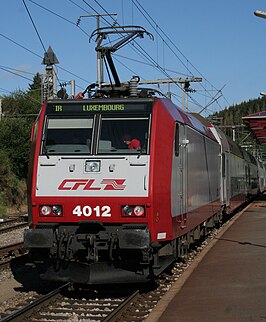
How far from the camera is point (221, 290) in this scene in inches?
370

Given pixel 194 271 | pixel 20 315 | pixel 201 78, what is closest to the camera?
pixel 20 315

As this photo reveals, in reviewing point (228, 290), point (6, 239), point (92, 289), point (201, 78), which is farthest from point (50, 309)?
point (201, 78)

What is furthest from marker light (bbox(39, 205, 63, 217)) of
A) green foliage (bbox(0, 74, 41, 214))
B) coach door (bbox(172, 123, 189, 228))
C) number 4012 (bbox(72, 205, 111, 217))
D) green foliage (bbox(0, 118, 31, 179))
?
green foliage (bbox(0, 118, 31, 179))

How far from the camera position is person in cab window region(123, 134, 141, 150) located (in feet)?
30.4

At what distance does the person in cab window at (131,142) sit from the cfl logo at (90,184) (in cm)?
59

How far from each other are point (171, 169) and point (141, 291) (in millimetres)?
2154

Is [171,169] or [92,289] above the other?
[171,169]

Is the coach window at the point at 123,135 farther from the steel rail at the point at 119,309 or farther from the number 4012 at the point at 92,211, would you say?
the steel rail at the point at 119,309

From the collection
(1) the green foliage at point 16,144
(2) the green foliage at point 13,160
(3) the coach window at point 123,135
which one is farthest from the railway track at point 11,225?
(3) the coach window at point 123,135

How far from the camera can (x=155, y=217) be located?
8.91m

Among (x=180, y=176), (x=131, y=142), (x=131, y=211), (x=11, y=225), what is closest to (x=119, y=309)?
(x=131, y=211)

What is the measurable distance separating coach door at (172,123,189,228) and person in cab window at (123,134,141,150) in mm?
873

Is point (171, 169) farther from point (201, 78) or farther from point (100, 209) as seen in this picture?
point (201, 78)

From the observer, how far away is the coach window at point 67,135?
951 cm
